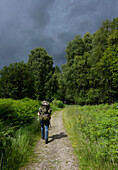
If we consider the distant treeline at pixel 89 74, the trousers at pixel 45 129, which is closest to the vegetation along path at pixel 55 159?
the trousers at pixel 45 129

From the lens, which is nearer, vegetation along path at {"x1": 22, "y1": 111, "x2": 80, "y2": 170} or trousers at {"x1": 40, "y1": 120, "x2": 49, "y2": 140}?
vegetation along path at {"x1": 22, "y1": 111, "x2": 80, "y2": 170}

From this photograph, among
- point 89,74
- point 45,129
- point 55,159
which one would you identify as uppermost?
point 89,74

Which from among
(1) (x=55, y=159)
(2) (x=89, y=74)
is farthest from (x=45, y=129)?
(2) (x=89, y=74)

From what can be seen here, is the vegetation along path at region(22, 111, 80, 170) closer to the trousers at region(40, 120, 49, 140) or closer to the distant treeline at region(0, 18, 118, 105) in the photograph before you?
the trousers at region(40, 120, 49, 140)

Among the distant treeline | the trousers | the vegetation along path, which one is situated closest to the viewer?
the vegetation along path

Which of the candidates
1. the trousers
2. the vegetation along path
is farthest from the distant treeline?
the vegetation along path

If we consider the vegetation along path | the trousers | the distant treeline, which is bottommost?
the vegetation along path

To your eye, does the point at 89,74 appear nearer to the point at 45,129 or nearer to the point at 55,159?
the point at 45,129

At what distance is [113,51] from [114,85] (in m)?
4.64

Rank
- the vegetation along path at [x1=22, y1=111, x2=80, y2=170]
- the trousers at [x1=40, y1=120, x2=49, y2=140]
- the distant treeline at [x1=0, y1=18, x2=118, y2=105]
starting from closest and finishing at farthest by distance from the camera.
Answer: the vegetation along path at [x1=22, y1=111, x2=80, y2=170] → the trousers at [x1=40, y1=120, x2=49, y2=140] → the distant treeline at [x1=0, y1=18, x2=118, y2=105]

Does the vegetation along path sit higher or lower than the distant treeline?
lower

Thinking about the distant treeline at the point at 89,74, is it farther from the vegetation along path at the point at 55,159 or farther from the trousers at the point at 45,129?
the vegetation along path at the point at 55,159

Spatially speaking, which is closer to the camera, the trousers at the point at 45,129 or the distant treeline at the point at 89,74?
the trousers at the point at 45,129

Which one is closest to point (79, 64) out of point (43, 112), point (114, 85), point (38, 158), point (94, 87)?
point (94, 87)
